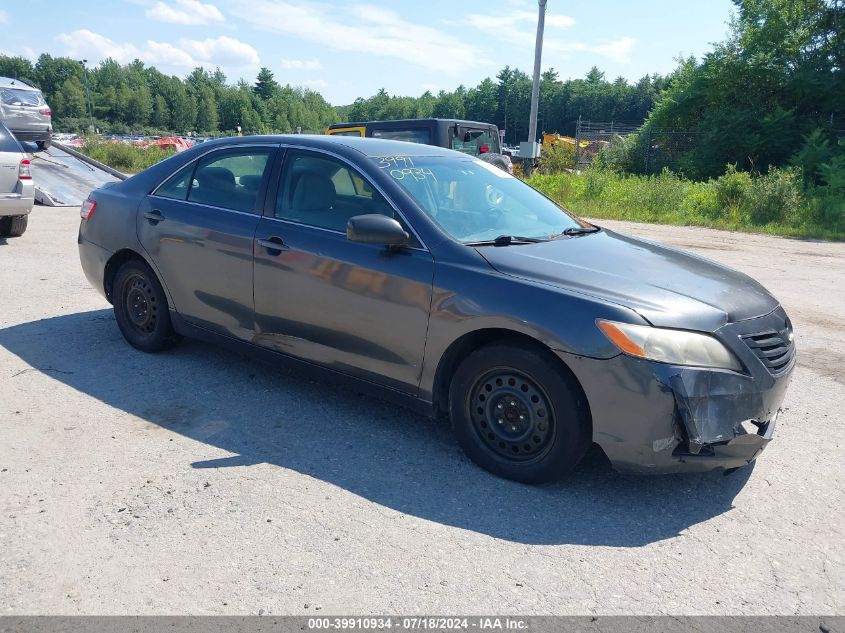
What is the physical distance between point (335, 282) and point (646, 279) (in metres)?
1.74

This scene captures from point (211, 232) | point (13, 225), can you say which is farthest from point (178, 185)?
point (13, 225)

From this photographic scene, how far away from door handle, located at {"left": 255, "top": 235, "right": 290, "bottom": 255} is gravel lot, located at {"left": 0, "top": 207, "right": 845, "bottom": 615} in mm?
1005

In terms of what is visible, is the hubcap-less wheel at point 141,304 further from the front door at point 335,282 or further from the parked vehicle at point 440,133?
the parked vehicle at point 440,133

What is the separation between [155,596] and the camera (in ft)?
8.80

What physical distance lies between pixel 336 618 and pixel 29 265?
7.80m

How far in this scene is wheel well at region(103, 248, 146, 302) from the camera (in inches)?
216

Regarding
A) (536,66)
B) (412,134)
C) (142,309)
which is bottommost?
(142,309)

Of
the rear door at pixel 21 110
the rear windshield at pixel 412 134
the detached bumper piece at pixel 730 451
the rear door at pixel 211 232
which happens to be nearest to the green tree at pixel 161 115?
the rear door at pixel 21 110

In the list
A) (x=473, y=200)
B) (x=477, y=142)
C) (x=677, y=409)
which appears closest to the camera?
(x=677, y=409)

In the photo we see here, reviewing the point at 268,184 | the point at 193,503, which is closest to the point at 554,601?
the point at 193,503

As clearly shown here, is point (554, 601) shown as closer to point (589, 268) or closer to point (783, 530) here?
point (783, 530)

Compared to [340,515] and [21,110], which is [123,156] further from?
[340,515]

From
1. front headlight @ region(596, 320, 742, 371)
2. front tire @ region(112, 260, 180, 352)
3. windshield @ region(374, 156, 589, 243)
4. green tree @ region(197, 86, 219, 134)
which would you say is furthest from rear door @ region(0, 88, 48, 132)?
green tree @ region(197, 86, 219, 134)

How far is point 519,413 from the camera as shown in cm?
359
